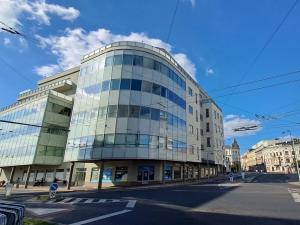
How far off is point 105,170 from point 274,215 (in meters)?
28.7

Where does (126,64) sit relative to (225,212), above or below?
above

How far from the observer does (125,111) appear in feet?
110

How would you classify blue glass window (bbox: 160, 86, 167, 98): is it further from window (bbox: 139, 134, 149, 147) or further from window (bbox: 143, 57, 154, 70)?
window (bbox: 139, 134, 149, 147)

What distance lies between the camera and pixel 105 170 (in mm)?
37031

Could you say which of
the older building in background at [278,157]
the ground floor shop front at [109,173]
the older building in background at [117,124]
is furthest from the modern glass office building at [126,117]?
the older building in background at [278,157]

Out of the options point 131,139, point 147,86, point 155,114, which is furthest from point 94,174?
point 147,86

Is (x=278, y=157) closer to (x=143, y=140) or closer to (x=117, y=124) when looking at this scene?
(x=143, y=140)

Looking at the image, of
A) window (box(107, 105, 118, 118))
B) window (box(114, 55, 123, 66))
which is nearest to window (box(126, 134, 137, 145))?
window (box(107, 105, 118, 118))

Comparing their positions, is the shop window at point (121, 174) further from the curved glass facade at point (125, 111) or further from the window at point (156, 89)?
the window at point (156, 89)

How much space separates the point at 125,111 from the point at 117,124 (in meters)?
2.11

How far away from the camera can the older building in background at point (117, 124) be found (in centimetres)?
3325

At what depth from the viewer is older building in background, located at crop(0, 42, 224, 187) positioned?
3325 centimetres

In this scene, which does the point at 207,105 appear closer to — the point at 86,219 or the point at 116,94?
the point at 116,94

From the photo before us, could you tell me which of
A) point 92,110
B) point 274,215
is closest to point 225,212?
point 274,215
